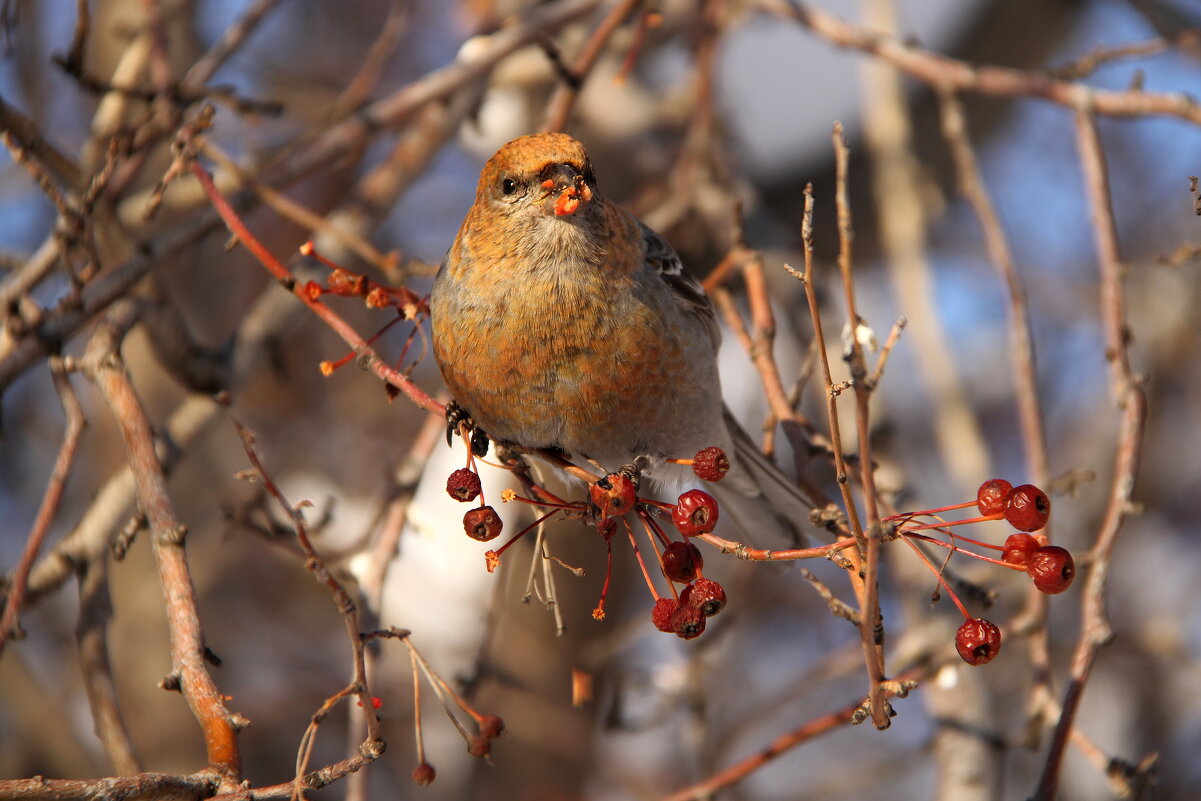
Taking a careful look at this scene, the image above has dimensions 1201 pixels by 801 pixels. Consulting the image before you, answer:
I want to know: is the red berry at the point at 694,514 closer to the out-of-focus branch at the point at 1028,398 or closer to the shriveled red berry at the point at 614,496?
the shriveled red berry at the point at 614,496

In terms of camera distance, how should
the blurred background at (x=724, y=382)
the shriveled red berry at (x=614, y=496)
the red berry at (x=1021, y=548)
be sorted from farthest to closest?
1. the blurred background at (x=724, y=382)
2. the shriveled red berry at (x=614, y=496)
3. the red berry at (x=1021, y=548)

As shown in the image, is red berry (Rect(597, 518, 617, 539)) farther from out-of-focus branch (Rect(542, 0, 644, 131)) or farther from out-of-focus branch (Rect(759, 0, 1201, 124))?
out-of-focus branch (Rect(759, 0, 1201, 124))

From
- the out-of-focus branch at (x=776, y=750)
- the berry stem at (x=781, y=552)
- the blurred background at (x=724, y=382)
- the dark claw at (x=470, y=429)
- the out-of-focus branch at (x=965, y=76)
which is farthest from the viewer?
the blurred background at (x=724, y=382)

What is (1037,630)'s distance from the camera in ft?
8.86

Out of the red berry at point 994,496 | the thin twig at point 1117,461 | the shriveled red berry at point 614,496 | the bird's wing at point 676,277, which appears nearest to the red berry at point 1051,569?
the red berry at point 994,496

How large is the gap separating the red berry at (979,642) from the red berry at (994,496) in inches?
7.8

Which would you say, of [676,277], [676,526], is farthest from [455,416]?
[676,526]

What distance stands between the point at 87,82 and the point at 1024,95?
287cm

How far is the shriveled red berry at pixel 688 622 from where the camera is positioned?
1954mm

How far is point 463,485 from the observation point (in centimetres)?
222

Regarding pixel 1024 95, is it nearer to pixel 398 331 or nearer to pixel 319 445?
pixel 398 331

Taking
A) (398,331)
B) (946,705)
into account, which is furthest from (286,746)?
(946,705)

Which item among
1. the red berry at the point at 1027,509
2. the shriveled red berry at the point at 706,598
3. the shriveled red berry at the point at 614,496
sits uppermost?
the shriveled red berry at the point at 614,496

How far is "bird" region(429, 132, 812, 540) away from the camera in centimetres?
269
